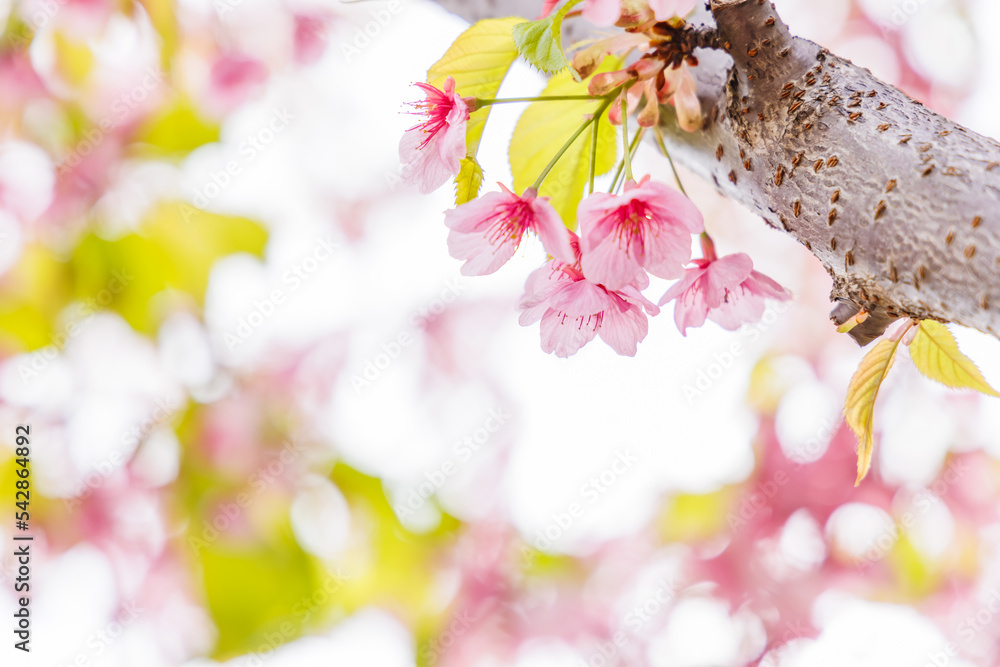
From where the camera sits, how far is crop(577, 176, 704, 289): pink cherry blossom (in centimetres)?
38

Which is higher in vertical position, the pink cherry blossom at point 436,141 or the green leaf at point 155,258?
the pink cherry blossom at point 436,141

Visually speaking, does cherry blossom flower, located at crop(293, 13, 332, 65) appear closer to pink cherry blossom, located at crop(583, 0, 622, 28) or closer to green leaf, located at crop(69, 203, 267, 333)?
green leaf, located at crop(69, 203, 267, 333)

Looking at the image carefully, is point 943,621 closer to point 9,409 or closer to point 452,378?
point 452,378

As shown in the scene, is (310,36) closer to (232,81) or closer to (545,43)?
(232,81)

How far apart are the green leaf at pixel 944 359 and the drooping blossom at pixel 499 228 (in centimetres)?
24

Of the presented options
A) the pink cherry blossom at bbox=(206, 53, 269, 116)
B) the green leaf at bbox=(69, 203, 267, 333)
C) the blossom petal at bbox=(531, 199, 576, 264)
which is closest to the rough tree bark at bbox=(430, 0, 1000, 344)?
the blossom petal at bbox=(531, 199, 576, 264)

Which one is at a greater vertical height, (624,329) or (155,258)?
(624,329)

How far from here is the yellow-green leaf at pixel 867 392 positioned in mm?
401

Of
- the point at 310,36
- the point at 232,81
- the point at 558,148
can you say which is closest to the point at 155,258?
the point at 232,81

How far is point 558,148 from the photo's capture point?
522mm

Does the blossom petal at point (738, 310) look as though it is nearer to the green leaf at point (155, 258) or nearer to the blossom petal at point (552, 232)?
the blossom petal at point (552, 232)

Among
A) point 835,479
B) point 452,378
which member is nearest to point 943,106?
point 835,479

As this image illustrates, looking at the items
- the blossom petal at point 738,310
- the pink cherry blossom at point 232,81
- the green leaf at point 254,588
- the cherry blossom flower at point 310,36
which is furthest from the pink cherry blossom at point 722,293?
the cherry blossom flower at point 310,36

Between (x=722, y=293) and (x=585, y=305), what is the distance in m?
0.11
